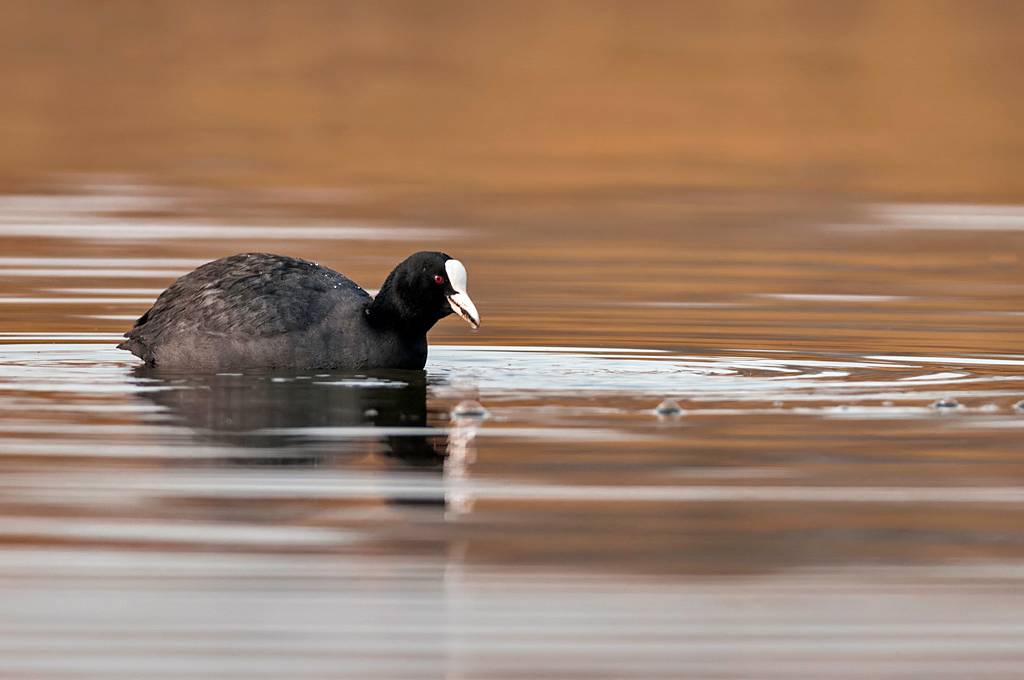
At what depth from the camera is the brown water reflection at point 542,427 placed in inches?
285

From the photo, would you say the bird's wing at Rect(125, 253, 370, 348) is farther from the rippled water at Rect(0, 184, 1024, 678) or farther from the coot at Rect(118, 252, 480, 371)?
the rippled water at Rect(0, 184, 1024, 678)

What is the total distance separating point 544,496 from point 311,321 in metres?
4.10

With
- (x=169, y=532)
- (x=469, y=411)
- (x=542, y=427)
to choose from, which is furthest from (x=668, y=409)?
(x=169, y=532)

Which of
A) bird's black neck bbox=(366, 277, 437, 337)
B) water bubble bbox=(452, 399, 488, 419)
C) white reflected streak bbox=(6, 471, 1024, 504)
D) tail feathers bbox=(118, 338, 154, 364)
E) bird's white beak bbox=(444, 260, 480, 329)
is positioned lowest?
white reflected streak bbox=(6, 471, 1024, 504)

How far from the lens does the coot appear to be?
13156 mm

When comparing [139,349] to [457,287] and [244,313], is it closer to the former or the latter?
[244,313]

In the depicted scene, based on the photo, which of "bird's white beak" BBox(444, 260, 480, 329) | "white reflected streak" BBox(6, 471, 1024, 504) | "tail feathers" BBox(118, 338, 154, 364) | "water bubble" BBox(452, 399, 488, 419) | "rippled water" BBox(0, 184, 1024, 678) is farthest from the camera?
"tail feathers" BBox(118, 338, 154, 364)

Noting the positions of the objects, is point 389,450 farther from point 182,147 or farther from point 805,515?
point 182,147

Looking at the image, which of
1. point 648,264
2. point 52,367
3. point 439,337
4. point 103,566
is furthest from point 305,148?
point 103,566

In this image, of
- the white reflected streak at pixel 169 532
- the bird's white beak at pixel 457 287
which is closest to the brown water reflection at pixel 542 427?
the white reflected streak at pixel 169 532

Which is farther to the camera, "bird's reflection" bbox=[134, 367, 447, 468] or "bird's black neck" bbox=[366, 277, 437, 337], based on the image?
"bird's black neck" bbox=[366, 277, 437, 337]

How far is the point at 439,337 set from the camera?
15938mm

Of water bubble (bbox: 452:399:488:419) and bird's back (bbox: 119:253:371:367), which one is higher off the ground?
bird's back (bbox: 119:253:371:367)

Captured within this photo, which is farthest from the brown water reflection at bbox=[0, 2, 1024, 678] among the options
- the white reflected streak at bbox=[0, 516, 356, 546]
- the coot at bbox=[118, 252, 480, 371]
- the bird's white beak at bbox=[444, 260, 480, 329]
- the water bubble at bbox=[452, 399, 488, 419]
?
the bird's white beak at bbox=[444, 260, 480, 329]
